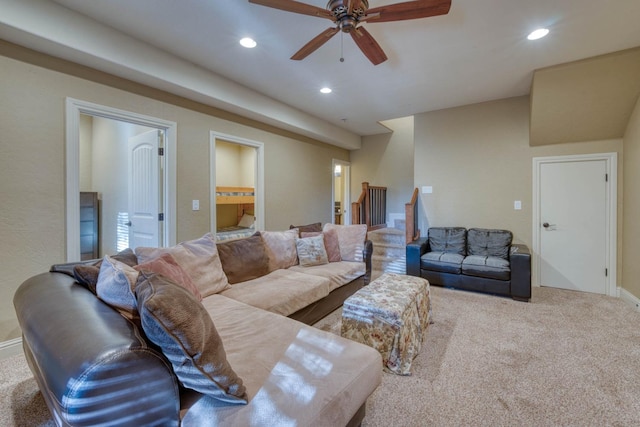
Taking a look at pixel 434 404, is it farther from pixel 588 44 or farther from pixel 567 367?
pixel 588 44

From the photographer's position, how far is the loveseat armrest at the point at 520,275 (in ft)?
11.0

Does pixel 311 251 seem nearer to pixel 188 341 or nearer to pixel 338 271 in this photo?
pixel 338 271

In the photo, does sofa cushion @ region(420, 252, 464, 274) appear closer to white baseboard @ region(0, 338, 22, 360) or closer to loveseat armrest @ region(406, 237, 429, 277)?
loveseat armrest @ region(406, 237, 429, 277)

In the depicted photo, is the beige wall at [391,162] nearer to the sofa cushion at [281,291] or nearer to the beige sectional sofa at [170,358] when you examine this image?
the sofa cushion at [281,291]

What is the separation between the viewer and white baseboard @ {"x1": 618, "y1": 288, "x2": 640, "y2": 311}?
3.13 m

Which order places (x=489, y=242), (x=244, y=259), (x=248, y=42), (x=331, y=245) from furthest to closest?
(x=489, y=242), (x=331, y=245), (x=244, y=259), (x=248, y=42)

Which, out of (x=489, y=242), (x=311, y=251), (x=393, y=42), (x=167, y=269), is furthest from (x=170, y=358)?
(x=489, y=242)

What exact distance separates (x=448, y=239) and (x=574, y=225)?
62.8 inches

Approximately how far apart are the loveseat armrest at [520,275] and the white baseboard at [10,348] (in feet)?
16.4

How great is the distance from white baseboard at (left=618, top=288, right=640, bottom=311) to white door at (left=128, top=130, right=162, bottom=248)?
18.2ft

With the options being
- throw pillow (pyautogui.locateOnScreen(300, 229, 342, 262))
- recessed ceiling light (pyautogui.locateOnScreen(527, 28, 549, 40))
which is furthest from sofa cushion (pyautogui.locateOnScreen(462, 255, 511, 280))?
recessed ceiling light (pyautogui.locateOnScreen(527, 28, 549, 40))

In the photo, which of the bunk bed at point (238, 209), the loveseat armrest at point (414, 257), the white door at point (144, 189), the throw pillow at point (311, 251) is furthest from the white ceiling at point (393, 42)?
the loveseat armrest at point (414, 257)

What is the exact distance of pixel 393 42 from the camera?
267 centimetres

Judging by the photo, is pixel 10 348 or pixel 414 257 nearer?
pixel 10 348
